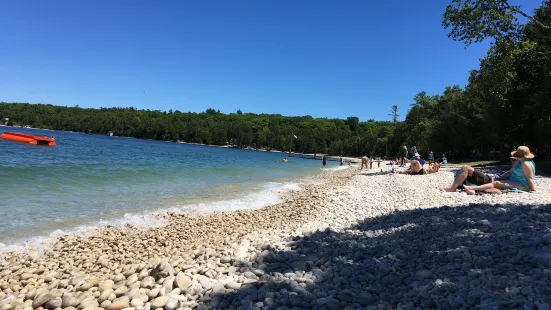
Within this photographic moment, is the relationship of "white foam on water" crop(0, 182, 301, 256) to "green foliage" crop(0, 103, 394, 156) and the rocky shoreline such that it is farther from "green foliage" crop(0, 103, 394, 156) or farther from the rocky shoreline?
"green foliage" crop(0, 103, 394, 156)

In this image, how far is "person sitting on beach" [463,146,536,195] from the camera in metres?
9.91

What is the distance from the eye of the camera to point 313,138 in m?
133

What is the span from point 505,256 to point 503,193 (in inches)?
253

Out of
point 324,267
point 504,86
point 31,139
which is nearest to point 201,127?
point 31,139

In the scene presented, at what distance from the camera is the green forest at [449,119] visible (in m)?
16.7

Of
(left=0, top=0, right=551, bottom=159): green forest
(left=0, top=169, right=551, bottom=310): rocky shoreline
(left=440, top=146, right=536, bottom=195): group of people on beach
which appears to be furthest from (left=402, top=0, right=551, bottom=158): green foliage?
(left=0, top=169, right=551, bottom=310): rocky shoreline

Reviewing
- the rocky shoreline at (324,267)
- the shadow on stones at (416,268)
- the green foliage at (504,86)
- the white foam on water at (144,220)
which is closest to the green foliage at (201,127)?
the green foliage at (504,86)

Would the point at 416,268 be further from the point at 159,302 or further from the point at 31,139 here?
the point at 31,139

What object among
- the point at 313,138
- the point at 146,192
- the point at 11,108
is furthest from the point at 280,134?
the point at 146,192

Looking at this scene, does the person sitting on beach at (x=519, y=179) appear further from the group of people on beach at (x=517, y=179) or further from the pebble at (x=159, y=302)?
the pebble at (x=159, y=302)

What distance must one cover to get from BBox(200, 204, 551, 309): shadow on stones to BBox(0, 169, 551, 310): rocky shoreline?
0.01 m

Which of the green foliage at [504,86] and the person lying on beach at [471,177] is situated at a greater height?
the green foliage at [504,86]

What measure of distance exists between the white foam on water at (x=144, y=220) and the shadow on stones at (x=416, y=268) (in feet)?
17.5

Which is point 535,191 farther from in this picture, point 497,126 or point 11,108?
point 11,108
